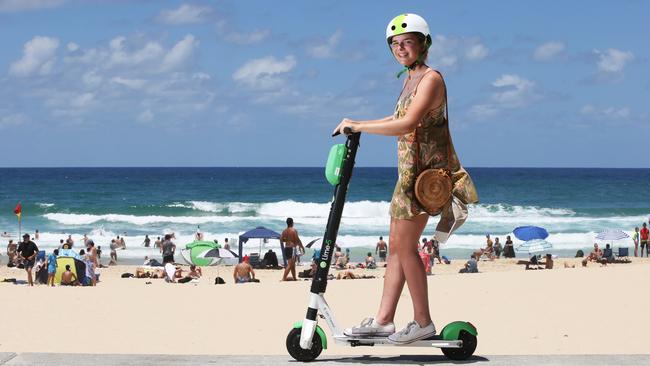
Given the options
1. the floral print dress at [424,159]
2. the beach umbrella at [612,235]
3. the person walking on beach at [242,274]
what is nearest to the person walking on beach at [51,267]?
the person walking on beach at [242,274]

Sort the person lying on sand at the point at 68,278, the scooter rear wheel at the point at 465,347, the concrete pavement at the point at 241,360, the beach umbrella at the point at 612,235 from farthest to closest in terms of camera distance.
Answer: the beach umbrella at the point at 612,235 → the person lying on sand at the point at 68,278 → the scooter rear wheel at the point at 465,347 → the concrete pavement at the point at 241,360

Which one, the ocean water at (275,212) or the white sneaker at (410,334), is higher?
the ocean water at (275,212)

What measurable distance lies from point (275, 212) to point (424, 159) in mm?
56937

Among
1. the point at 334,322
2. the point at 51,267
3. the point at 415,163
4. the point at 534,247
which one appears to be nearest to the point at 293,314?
the point at 334,322

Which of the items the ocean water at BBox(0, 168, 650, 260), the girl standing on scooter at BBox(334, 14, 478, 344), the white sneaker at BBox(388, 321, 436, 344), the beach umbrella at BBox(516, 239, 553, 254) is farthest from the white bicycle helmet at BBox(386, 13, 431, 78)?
the ocean water at BBox(0, 168, 650, 260)

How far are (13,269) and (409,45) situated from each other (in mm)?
25404

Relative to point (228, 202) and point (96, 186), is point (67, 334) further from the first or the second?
point (96, 186)

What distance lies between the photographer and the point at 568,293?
33.5ft

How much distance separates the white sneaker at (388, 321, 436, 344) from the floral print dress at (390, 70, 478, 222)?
0.60 meters

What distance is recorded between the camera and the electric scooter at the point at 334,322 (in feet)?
15.4

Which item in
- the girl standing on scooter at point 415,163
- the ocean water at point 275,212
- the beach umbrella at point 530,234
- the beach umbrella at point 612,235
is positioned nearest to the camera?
the girl standing on scooter at point 415,163

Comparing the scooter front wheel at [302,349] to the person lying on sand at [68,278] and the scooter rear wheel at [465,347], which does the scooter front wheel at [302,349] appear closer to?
the scooter rear wheel at [465,347]

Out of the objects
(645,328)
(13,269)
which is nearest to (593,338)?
(645,328)

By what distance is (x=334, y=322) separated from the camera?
196 inches
